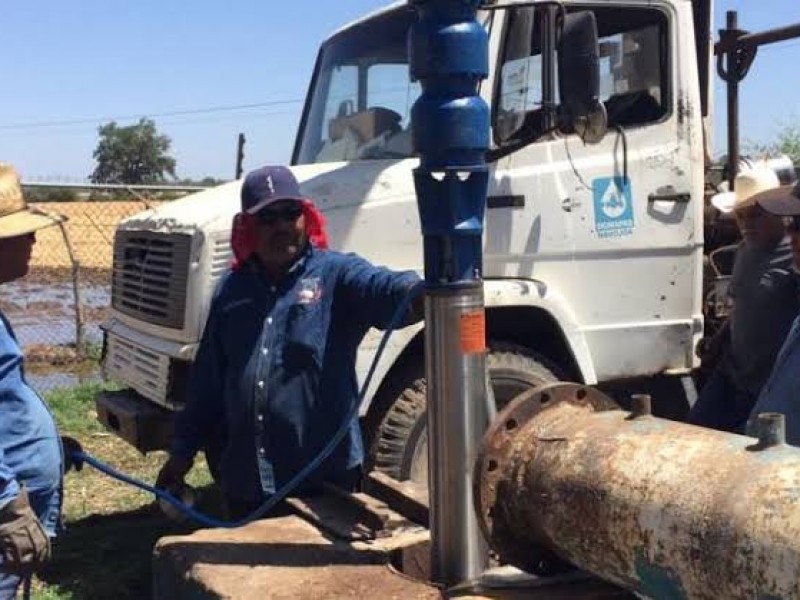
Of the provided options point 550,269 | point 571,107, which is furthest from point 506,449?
point 550,269

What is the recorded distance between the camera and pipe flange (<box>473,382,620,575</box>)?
2586 millimetres

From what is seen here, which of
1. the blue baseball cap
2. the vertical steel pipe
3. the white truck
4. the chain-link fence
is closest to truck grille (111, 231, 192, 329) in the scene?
the white truck

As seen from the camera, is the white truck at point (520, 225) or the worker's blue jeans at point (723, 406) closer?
the worker's blue jeans at point (723, 406)

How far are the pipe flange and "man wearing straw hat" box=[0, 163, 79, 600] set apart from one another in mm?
1286

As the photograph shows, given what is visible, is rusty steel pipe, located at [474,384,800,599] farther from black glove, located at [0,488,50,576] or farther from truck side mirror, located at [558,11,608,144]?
truck side mirror, located at [558,11,608,144]

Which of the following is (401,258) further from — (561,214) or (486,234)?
(561,214)

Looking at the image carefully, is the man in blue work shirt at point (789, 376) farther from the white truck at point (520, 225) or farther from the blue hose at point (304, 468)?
the white truck at point (520, 225)

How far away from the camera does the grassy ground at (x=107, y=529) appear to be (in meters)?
5.44

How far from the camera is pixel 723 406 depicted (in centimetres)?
428

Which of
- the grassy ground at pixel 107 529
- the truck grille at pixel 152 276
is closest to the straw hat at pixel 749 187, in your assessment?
the truck grille at pixel 152 276

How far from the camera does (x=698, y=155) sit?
560 cm

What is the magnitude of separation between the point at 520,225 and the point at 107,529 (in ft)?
10.1

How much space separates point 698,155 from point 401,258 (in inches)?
67.7

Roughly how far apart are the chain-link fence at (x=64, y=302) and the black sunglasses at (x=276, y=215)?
147 cm
